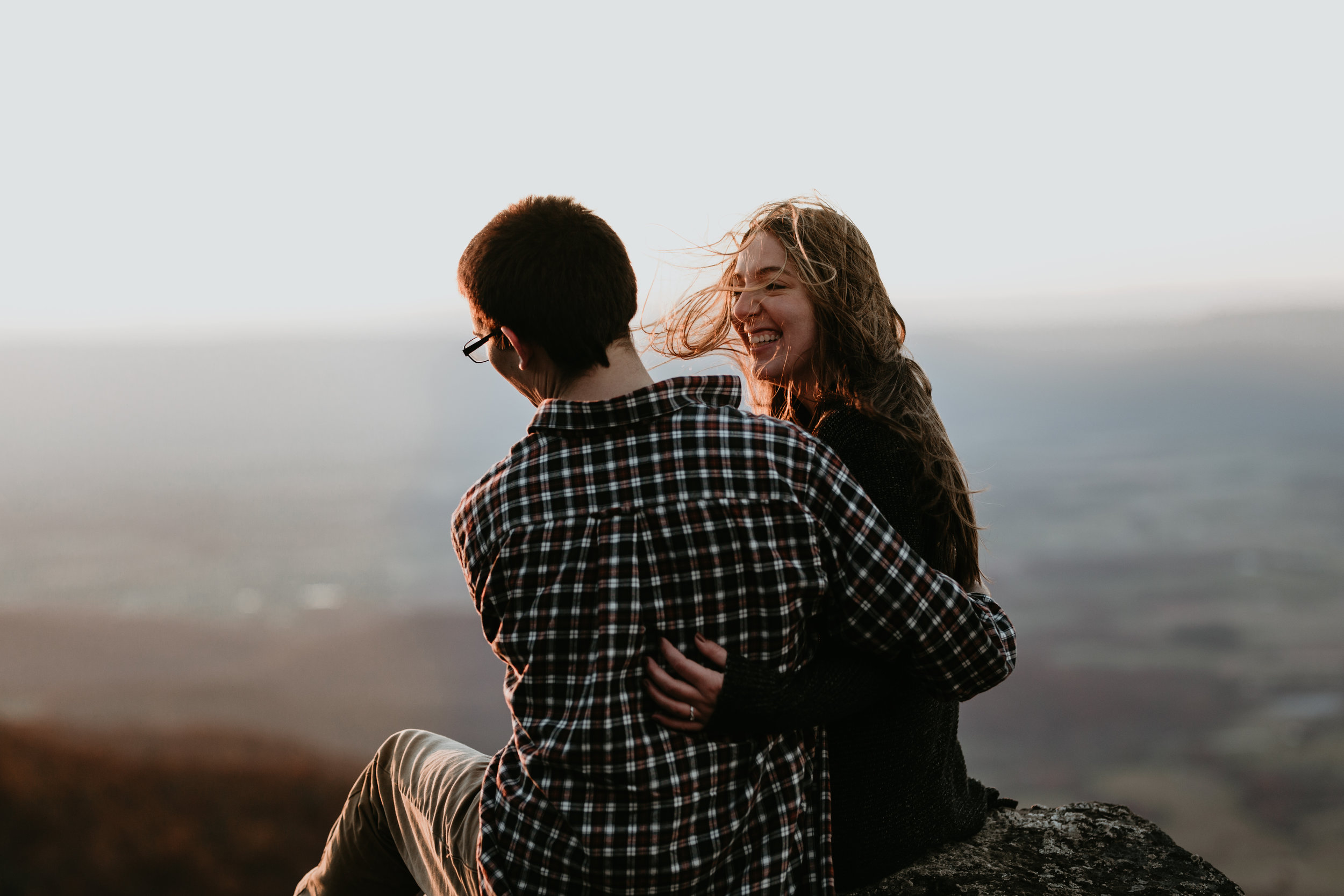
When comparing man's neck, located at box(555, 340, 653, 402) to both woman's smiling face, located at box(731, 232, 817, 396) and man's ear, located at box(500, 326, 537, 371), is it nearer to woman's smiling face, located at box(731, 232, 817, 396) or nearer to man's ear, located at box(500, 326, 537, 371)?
man's ear, located at box(500, 326, 537, 371)

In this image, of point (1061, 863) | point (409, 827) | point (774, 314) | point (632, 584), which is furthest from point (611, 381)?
point (1061, 863)

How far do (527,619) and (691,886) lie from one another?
18.8 inches

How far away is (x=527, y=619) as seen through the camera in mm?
1458

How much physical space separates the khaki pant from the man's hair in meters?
0.91

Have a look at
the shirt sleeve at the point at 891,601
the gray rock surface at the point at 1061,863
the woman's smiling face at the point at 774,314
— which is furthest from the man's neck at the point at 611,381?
the gray rock surface at the point at 1061,863

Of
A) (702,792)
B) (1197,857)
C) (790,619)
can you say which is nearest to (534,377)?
(790,619)

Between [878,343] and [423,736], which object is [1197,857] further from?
[423,736]

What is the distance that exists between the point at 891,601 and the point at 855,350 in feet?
2.20

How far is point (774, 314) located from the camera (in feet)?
6.77

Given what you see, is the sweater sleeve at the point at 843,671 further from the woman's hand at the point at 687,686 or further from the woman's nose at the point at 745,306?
the woman's nose at the point at 745,306

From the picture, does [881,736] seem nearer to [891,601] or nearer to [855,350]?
[891,601]

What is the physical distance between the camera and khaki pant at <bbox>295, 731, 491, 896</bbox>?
6.50ft

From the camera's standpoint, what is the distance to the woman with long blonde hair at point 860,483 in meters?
1.49

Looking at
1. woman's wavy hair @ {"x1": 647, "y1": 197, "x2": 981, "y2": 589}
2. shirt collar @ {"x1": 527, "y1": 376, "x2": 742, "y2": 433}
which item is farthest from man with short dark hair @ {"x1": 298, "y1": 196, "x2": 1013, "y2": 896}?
woman's wavy hair @ {"x1": 647, "y1": 197, "x2": 981, "y2": 589}
